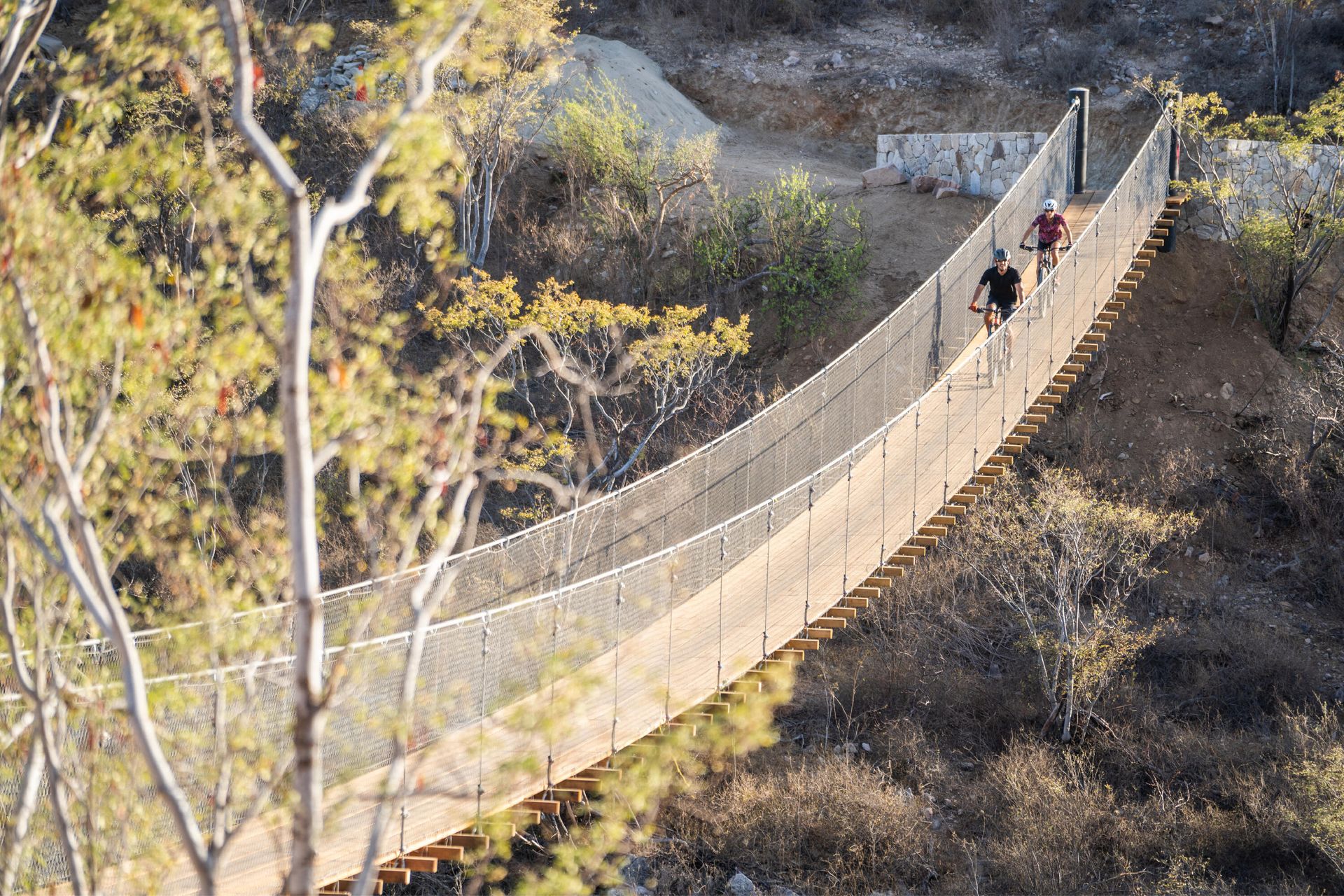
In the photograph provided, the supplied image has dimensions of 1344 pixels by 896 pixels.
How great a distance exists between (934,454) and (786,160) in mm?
12311

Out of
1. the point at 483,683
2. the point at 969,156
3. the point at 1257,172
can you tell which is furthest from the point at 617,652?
the point at 969,156

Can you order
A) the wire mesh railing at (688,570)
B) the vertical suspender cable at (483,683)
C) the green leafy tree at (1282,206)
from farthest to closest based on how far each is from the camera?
1. the green leafy tree at (1282,206)
2. the vertical suspender cable at (483,683)
3. the wire mesh railing at (688,570)

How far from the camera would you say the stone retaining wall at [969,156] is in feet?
62.7

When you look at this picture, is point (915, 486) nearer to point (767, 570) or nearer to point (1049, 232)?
point (767, 570)

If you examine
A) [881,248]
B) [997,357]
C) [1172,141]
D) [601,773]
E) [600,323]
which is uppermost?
[1172,141]

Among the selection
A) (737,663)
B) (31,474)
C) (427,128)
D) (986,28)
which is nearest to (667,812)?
→ (737,663)

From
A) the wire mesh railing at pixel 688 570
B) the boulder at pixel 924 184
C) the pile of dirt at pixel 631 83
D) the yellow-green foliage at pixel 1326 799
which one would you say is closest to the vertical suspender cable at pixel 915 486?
the wire mesh railing at pixel 688 570

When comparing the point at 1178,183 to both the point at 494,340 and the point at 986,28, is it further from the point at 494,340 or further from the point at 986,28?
the point at 986,28

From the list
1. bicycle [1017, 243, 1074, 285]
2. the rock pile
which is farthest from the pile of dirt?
bicycle [1017, 243, 1074, 285]

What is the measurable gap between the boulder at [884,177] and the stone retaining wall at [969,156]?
12cm

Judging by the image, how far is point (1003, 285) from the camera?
1245 cm

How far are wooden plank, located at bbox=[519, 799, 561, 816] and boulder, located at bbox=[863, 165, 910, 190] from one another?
13.8 metres

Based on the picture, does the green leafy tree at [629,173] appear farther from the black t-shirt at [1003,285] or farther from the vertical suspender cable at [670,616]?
the vertical suspender cable at [670,616]

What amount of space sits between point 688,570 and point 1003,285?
432 cm
